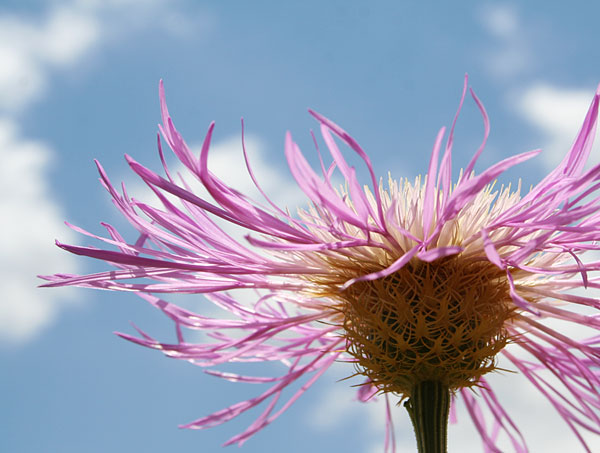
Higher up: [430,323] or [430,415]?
[430,323]

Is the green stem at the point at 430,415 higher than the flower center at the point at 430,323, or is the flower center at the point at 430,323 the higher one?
the flower center at the point at 430,323

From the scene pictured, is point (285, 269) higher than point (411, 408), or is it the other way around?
point (285, 269)

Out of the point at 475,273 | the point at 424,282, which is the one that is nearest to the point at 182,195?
the point at 424,282

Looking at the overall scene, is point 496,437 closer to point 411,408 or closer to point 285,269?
point 411,408
